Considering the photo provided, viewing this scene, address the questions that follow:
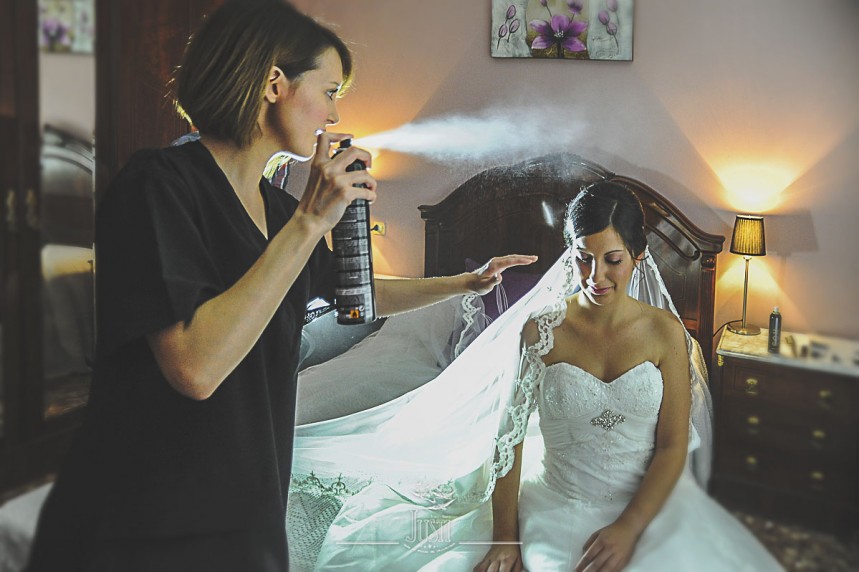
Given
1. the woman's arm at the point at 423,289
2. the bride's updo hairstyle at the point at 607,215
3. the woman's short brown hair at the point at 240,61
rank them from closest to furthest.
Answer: the woman's short brown hair at the point at 240,61
the bride's updo hairstyle at the point at 607,215
the woman's arm at the point at 423,289

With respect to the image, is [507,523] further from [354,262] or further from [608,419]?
[354,262]

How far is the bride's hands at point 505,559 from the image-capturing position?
107 centimetres

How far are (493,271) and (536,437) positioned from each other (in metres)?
0.23

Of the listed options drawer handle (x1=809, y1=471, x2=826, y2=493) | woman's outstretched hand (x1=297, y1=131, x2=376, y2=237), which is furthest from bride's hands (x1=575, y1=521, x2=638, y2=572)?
woman's outstretched hand (x1=297, y1=131, x2=376, y2=237)

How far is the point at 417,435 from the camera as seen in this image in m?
1.14

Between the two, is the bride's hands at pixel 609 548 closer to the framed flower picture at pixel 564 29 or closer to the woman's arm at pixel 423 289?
the woman's arm at pixel 423 289

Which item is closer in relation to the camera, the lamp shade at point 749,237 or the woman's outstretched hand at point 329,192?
the woman's outstretched hand at point 329,192

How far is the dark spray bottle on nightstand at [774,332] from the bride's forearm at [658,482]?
172 millimetres

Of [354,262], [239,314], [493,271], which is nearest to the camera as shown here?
[239,314]

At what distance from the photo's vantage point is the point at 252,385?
0.90m

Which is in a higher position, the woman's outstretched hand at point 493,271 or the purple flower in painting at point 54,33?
the purple flower in painting at point 54,33

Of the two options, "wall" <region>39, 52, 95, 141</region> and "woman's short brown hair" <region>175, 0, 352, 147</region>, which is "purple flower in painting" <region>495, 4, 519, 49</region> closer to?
"woman's short brown hair" <region>175, 0, 352, 147</region>

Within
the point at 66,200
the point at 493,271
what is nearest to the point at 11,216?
the point at 66,200

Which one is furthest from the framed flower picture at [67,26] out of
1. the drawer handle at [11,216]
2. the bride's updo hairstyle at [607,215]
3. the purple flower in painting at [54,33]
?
the bride's updo hairstyle at [607,215]
